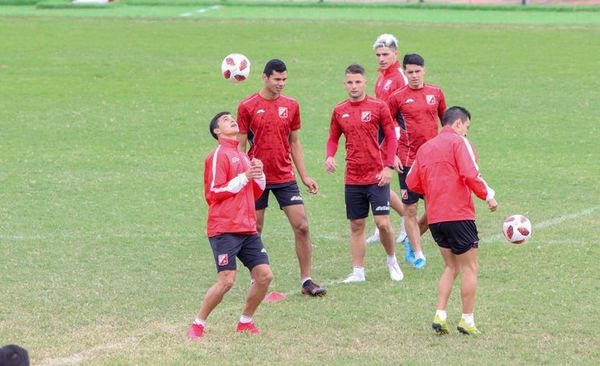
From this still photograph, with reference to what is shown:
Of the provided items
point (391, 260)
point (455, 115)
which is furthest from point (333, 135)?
point (455, 115)

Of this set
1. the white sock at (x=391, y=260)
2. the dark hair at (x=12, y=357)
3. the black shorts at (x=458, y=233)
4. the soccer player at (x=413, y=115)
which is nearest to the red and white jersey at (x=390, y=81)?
the soccer player at (x=413, y=115)

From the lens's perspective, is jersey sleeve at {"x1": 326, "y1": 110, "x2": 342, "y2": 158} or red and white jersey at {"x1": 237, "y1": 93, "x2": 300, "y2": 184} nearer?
red and white jersey at {"x1": 237, "y1": 93, "x2": 300, "y2": 184}

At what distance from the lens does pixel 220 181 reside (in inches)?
411

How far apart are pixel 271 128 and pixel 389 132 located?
1.33 metres

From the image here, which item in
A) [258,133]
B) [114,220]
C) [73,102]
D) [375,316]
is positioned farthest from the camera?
[73,102]

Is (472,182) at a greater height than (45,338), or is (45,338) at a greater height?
(472,182)

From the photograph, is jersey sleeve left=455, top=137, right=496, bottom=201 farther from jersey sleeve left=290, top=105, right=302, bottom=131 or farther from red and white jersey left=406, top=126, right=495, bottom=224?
jersey sleeve left=290, top=105, right=302, bottom=131

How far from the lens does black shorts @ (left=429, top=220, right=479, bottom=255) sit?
10469 mm

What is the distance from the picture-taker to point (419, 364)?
9.62 metres

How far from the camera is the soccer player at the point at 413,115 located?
13477 mm

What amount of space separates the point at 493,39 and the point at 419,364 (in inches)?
1011

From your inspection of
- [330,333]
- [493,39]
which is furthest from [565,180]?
[493,39]

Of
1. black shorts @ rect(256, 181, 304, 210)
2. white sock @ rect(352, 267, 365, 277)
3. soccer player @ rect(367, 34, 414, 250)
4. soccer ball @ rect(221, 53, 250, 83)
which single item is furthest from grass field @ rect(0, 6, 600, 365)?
soccer ball @ rect(221, 53, 250, 83)

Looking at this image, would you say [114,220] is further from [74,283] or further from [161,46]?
[161,46]
